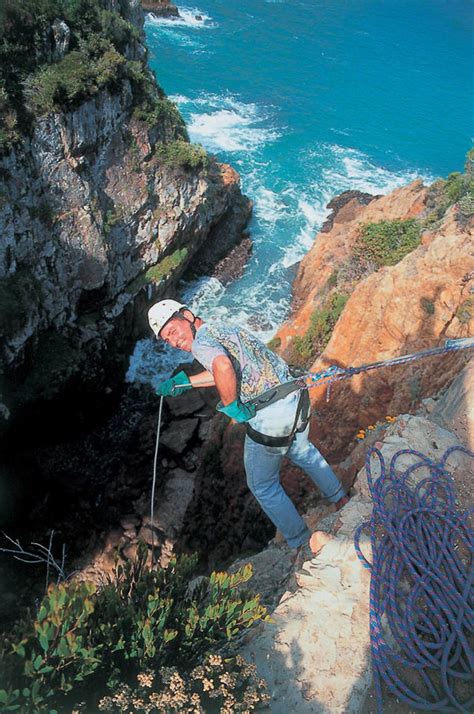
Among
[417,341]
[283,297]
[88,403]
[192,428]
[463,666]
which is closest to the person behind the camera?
[463,666]

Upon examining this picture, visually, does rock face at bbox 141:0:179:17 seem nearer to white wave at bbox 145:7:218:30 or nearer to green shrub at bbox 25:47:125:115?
white wave at bbox 145:7:218:30

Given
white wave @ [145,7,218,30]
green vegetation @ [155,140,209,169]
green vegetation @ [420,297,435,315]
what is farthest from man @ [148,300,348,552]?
white wave @ [145,7,218,30]

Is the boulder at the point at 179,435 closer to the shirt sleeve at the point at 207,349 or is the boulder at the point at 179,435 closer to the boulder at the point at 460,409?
the boulder at the point at 460,409

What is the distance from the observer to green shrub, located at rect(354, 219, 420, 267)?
44.2ft

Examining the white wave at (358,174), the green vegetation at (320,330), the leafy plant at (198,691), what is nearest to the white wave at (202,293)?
the green vegetation at (320,330)

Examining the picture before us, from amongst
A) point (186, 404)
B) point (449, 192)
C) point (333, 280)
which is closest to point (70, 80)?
point (333, 280)

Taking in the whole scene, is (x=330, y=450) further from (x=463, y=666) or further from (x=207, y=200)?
(x=207, y=200)

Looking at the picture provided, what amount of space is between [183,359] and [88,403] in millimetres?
4411

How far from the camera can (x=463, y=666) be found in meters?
3.51

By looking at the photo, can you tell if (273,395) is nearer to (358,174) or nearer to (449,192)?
(449,192)

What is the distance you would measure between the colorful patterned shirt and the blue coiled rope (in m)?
1.49

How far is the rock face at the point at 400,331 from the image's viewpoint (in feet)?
25.4

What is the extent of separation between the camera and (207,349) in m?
4.61

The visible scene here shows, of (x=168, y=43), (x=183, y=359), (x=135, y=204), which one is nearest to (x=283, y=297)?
(x=183, y=359)
